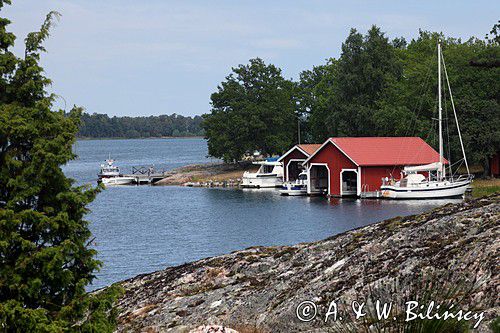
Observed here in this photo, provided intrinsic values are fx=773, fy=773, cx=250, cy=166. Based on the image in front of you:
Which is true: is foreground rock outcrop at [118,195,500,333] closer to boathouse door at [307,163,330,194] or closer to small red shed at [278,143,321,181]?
boathouse door at [307,163,330,194]

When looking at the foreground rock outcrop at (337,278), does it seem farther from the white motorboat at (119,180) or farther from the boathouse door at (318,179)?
the white motorboat at (119,180)

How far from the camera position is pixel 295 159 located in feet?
249

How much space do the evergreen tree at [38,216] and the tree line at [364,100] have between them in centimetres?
4333

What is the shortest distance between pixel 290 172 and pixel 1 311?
66561 mm

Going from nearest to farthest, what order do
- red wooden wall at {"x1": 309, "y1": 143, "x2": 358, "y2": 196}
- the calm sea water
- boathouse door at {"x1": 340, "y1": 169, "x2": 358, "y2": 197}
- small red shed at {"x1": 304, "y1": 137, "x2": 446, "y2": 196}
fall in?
the calm sea water, small red shed at {"x1": 304, "y1": 137, "x2": 446, "y2": 196}, red wooden wall at {"x1": 309, "y1": 143, "x2": 358, "y2": 196}, boathouse door at {"x1": 340, "y1": 169, "x2": 358, "y2": 197}

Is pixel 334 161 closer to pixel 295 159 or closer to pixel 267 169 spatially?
pixel 295 159

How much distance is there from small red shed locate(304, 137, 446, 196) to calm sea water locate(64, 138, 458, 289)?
268 centimetres

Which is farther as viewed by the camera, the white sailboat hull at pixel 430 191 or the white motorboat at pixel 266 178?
the white motorboat at pixel 266 178

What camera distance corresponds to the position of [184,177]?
91812mm

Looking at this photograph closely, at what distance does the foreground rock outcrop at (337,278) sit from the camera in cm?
1083

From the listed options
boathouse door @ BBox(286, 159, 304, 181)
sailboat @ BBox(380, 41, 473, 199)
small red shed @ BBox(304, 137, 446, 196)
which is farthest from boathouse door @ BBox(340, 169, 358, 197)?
boathouse door @ BBox(286, 159, 304, 181)

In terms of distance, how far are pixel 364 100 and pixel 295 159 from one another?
38.7 feet

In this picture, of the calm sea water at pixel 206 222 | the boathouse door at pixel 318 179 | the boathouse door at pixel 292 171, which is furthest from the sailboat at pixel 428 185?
the boathouse door at pixel 292 171

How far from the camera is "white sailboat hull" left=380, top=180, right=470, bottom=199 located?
60.2 meters
